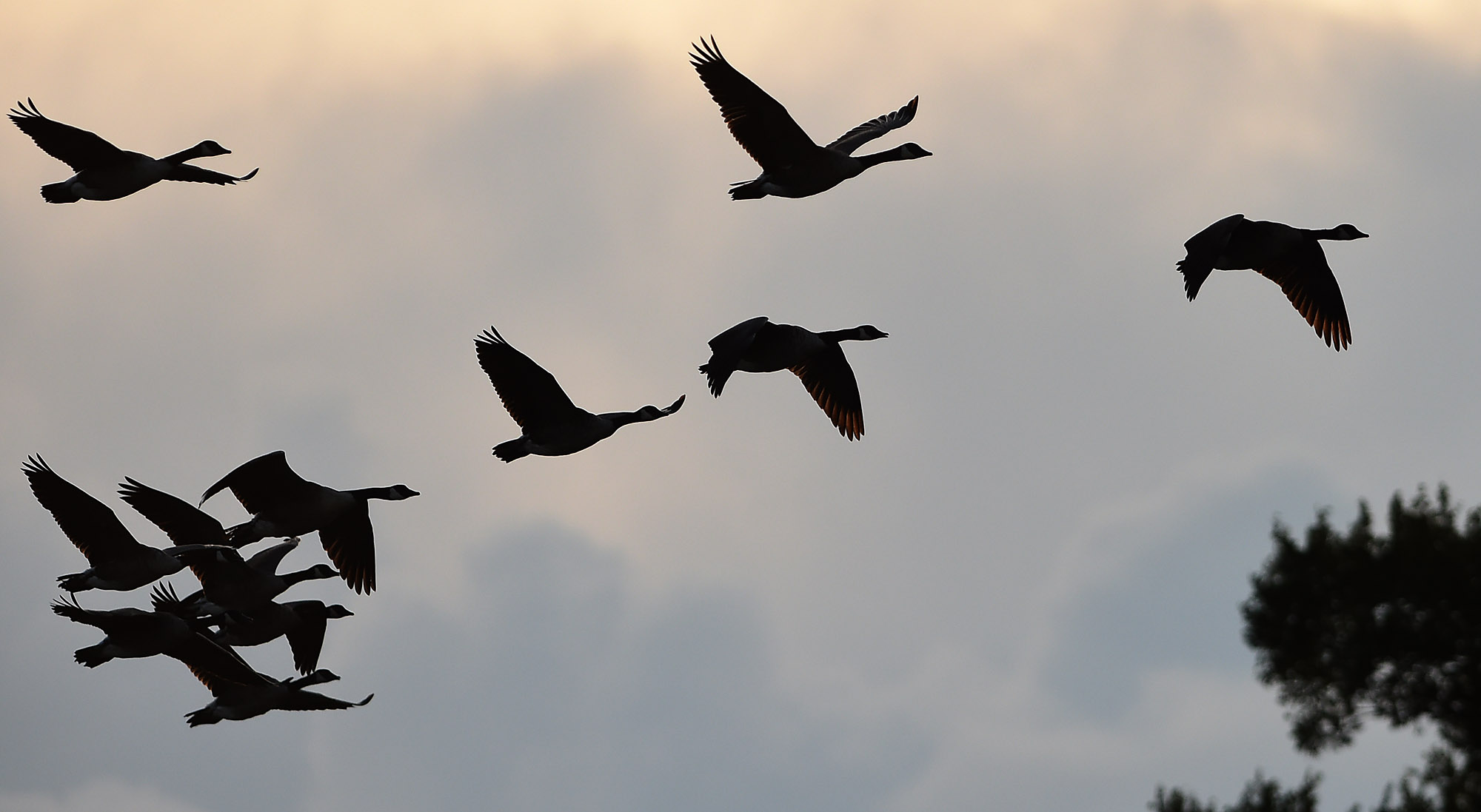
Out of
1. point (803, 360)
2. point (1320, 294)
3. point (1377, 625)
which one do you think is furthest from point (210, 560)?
point (1377, 625)

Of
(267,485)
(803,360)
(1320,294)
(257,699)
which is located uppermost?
(1320,294)

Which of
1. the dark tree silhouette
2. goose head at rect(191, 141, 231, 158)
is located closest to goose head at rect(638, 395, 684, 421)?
goose head at rect(191, 141, 231, 158)

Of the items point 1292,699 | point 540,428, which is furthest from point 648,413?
point 1292,699

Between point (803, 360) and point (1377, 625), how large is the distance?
707 inches

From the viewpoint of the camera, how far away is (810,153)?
613 inches

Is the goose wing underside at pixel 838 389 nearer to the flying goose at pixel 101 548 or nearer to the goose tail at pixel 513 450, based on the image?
the goose tail at pixel 513 450

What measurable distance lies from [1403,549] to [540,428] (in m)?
20.6

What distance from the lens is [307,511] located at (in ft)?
51.1

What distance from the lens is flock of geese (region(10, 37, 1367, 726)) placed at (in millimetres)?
14508

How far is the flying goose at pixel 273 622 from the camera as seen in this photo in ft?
49.9

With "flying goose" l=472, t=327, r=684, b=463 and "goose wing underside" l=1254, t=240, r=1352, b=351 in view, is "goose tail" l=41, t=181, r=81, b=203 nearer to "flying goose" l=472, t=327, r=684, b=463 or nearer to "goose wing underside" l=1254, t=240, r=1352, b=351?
"flying goose" l=472, t=327, r=684, b=463

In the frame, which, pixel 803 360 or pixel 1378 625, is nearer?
pixel 803 360

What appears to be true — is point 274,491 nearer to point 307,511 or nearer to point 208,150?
point 307,511

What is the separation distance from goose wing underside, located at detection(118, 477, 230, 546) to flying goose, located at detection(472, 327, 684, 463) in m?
2.87
